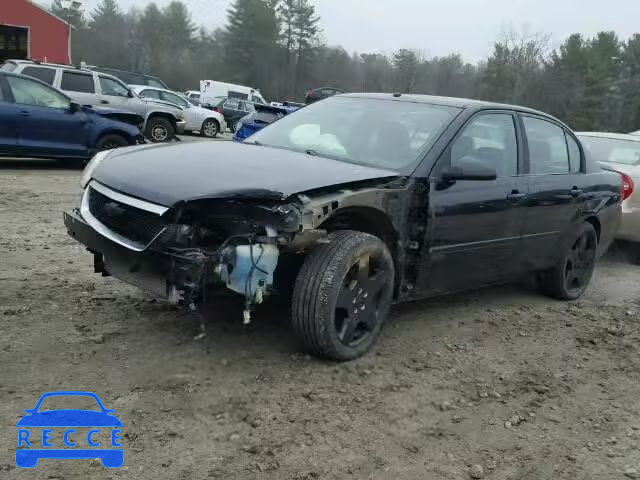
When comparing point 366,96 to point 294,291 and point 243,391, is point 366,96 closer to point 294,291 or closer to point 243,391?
point 294,291

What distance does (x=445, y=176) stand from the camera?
420 cm

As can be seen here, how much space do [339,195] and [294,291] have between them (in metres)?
0.60

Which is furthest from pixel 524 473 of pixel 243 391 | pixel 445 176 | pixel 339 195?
pixel 445 176

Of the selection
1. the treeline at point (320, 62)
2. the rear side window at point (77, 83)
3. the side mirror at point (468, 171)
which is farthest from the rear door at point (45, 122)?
the treeline at point (320, 62)

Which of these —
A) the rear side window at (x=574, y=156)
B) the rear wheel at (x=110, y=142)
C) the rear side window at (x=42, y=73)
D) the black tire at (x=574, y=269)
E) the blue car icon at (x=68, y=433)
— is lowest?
the blue car icon at (x=68, y=433)

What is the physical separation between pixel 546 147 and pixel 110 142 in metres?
8.18

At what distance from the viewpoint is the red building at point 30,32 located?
2932 centimetres

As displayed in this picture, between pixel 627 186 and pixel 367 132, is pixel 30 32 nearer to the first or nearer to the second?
pixel 627 186

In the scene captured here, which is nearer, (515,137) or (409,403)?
(409,403)

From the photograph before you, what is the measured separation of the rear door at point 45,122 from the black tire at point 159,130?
16.5 ft

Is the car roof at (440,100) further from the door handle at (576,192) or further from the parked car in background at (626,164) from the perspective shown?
the parked car in background at (626,164)

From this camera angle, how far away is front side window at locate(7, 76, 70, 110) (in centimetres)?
1006

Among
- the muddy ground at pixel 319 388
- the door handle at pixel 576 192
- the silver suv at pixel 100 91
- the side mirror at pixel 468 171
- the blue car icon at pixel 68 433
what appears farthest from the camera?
Answer: the silver suv at pixel 100 91

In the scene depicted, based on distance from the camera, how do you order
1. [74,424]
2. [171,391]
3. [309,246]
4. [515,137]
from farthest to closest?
[515,137], [309,246], [171,391], [74,424]
